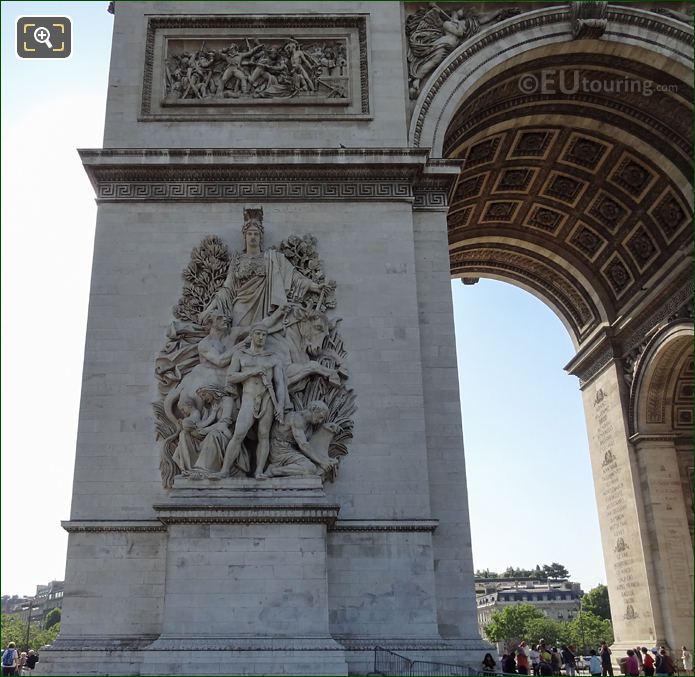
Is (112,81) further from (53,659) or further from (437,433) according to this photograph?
(53,659)

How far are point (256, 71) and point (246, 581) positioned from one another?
11.0 meters

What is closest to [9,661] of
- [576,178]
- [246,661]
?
[246,661]

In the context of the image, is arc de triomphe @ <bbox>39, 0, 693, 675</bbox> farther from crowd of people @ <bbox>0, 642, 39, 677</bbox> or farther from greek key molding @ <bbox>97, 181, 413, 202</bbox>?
crowd of people @ <bbox>0, 642, 39, 677</bbox>

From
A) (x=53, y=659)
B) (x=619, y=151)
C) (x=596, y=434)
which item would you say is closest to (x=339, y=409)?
(x=53, y=659)

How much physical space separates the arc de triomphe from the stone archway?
0.31ft

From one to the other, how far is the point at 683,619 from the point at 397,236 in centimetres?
1381

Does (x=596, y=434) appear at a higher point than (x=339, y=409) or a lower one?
higher

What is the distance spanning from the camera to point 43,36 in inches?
608

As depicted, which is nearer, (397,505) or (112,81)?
(397,505)

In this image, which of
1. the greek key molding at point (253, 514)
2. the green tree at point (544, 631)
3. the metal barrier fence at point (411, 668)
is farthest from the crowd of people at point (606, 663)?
the green tree at point (544, 631)

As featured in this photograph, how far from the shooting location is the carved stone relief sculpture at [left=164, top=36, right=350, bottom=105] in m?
17.8

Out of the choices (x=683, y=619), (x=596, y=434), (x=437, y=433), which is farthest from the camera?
(x=596, y=434)

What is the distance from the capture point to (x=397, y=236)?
1653 centimetres

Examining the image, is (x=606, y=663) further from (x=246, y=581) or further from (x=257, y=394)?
(x=257, y=394)
